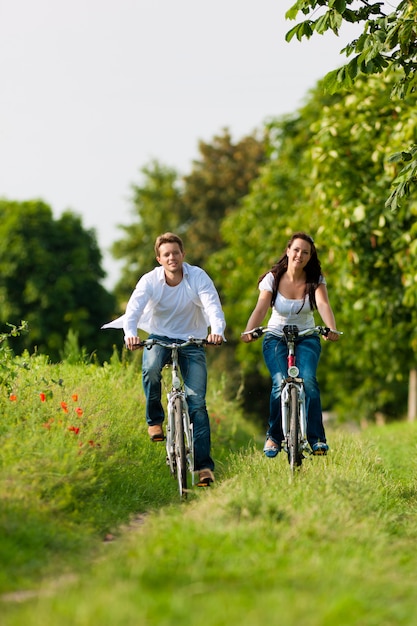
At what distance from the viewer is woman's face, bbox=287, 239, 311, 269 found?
328 inches

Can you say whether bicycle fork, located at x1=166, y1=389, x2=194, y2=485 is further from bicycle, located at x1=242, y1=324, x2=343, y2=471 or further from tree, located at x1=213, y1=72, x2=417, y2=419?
tree, located at x1=213, y1=72, x2=417, y2=419

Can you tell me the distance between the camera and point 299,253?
8344mm

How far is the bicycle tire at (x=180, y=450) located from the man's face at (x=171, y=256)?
3.39 feet

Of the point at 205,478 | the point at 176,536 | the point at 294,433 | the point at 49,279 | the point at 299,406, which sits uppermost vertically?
the point at 49,279

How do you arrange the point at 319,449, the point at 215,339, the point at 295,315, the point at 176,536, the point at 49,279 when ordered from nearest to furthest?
the point at 176,536
the point at 215,339
the point at 319,449
the point at 295,315
the point at 49,279

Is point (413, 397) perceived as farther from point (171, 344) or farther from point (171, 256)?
point (171, 344)

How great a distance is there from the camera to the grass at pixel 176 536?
4215mm

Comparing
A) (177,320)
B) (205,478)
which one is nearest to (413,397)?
(177,320)

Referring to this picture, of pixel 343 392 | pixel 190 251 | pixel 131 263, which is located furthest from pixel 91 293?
pixel 343 392

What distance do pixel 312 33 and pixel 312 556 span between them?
4.97 m

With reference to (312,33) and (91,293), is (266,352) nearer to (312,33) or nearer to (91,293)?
(312,33)

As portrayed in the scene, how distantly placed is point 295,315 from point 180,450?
1.55 m

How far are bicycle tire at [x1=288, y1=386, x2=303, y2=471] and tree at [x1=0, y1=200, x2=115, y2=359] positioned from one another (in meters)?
33.0

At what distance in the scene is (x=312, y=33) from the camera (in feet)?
28.2
